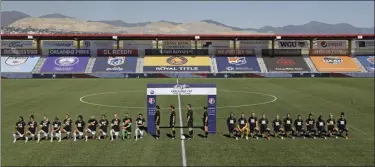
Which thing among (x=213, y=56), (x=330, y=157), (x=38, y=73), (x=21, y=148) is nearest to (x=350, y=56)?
(x=213, y=56)

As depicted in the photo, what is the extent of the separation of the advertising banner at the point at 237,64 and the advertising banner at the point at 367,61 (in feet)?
64.5

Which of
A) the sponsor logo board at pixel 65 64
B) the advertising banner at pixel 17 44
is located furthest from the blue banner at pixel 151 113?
the advertising banner at pixel 17 44

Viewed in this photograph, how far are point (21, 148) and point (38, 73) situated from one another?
1941 inches

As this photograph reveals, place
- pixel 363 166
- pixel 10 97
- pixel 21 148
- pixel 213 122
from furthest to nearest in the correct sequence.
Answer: pixel 10 97
pixel 213 122
pixel 21 148
pixel 363 166

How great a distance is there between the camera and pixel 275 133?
72.9ft

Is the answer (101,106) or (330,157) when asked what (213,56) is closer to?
(101,106)

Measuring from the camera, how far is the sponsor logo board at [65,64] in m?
68.2

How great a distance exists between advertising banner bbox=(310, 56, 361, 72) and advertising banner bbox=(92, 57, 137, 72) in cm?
3322

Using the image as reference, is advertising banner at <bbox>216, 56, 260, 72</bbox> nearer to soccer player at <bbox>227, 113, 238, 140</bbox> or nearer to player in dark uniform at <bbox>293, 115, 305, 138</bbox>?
player in dark uniform at <bbox>293, 115, 305, 138</bbox>

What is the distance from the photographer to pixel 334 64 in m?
72.0

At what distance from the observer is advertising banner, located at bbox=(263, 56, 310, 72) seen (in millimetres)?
70125

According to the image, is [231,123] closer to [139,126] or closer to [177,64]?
[139,126]

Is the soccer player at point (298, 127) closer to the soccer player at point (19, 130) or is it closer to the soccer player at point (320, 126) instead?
the soccer player at point (320, 126)

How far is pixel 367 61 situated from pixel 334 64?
6.84m
